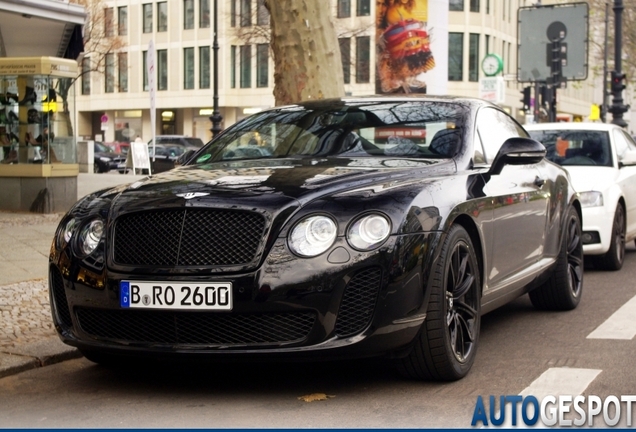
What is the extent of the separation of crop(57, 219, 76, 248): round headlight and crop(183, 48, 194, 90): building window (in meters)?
66.1

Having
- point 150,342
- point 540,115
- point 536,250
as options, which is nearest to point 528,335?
point 536,250

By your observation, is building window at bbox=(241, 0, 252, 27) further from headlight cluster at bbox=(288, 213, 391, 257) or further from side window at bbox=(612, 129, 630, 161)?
Result: headlight cluster at bbox=(288, 213, 391, 257)

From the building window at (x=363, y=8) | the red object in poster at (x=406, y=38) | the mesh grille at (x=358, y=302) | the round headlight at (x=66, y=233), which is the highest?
the building window at (x=363, y=8)

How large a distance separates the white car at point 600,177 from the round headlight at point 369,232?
578 cm

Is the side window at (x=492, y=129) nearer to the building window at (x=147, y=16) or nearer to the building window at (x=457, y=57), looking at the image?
the building window at (x=457, y=57)

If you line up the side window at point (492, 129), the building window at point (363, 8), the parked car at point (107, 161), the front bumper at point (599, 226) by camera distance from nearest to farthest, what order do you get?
1. the side window at point (492, 129)
2. the front bumper at point (599, 226)
3. the parked car at point (107, 161)
4. the building window at point (363, 8)

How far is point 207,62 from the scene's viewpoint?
70.0m

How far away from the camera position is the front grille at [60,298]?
5.57 m

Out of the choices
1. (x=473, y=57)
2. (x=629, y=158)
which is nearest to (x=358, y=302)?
(x=629, y=158)

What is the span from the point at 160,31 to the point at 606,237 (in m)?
64.2

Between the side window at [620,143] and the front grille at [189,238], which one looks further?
the side window at [620,143]

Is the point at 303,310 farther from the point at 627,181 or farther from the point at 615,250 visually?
the point at 627,181

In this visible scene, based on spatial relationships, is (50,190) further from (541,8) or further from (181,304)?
(541,8)

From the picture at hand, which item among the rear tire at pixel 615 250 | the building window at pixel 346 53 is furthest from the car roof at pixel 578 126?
the building window at pixel 346 53
